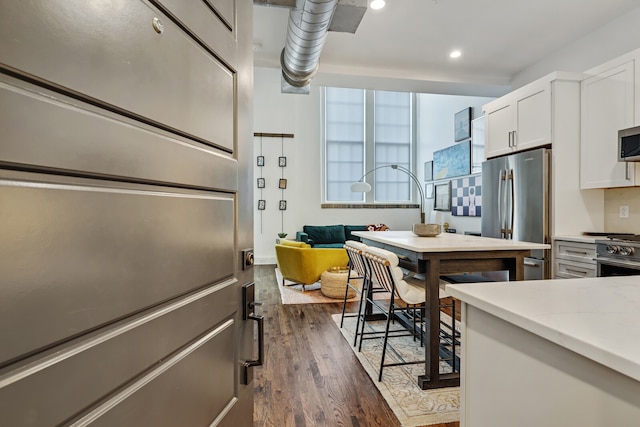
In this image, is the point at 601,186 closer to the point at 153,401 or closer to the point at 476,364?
the point at 476,364

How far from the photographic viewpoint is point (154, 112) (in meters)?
0.66

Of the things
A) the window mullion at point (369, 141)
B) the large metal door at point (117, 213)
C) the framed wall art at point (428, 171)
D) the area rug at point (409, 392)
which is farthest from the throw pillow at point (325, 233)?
the large metal door at point (117, 213)

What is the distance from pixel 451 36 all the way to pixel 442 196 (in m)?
3.79

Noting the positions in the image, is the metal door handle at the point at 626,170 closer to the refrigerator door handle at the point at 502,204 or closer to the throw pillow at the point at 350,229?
the refrigerator door handle at the point at 502,204

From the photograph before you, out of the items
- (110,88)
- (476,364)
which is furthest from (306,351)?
(110,88)

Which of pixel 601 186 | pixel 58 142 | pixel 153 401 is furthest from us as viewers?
pixel 601 186

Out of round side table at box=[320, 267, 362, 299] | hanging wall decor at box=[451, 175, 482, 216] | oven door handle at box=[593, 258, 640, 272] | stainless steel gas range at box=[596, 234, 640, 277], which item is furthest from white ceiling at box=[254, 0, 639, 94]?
round side table at box=[320, 267, 362, 299]

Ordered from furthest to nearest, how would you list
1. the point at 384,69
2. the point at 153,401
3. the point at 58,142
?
the point at 384,69 → the point at 153,401 → the point at 58,142

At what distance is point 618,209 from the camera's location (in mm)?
3246

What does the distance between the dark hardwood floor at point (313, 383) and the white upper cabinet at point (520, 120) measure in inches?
113

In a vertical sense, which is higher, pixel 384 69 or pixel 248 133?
pixel 384 69

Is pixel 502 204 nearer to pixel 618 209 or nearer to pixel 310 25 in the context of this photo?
pixel 618 209

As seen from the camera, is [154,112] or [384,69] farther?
[384,69]

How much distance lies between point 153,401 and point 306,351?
89.0 inches
